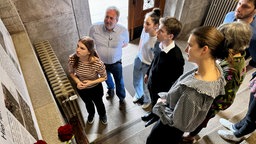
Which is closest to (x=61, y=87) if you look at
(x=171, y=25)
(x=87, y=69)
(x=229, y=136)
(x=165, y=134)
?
(x=87, y=69)

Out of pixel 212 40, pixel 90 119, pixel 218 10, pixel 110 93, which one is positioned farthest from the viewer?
pixel 218 10

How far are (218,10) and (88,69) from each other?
3.13 m

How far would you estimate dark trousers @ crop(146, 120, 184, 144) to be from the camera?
71.1 inches

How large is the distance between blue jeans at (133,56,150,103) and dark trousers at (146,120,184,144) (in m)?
0.95

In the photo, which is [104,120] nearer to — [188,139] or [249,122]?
[188,139]

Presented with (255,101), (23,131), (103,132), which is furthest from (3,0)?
(255,101)

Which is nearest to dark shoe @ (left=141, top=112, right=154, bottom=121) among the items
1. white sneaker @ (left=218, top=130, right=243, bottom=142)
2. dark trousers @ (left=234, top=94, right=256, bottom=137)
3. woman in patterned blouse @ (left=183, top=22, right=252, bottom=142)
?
white sneaker @ (left=218, top=130, right=243, bottom=142)

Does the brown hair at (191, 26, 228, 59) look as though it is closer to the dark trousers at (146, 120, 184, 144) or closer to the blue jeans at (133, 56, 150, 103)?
the dark trousers at (146, 120, 184, 144)

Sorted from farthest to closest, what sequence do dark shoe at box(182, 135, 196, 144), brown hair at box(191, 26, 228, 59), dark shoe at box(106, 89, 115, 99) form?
dark shoe at box(106, 89, 115, 99), dark shoe at box(182, 135, 196, 144), brown hair at box(191, 26, 228, 59)

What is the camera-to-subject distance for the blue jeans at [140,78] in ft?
8.92

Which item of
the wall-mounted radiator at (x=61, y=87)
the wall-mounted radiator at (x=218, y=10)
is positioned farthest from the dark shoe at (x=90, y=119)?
the wall-mounted radiator at (x=218, y=10)

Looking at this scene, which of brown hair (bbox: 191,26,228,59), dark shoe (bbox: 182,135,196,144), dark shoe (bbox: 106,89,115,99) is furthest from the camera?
dark shoe (bbox: 106,89,115,99)

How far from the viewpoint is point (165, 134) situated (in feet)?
6.03

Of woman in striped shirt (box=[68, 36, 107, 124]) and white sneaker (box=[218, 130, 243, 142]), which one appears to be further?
white sneaker (box=[218, 130, 243, 142])
